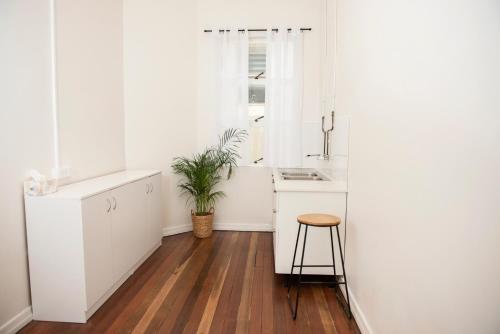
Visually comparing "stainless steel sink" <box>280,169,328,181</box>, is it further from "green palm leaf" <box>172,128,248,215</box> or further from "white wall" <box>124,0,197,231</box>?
"white wall" <box>124,0,197,231</box>

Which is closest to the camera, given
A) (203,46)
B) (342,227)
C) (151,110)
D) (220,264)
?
(342,227)

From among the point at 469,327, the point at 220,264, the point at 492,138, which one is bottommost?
the point at 220,264

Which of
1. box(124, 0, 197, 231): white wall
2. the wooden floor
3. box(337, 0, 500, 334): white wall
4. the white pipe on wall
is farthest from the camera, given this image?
box(124, 0, 197, 231): white wall

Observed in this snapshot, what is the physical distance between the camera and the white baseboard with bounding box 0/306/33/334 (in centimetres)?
211

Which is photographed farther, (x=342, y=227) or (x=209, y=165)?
(x=209, y=165)

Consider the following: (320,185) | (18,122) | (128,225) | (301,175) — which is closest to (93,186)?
(128,225)

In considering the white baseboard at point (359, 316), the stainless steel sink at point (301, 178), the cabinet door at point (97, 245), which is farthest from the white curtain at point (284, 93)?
the cabinet door at point (97, 245)

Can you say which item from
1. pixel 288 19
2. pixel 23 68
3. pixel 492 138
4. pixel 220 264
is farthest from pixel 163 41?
pixel 492 138

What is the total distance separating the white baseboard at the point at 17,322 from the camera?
2.11 meters

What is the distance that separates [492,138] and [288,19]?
12.9 ft

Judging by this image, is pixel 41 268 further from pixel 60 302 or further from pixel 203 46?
pixel 203 46

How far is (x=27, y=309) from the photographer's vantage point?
2.31 m

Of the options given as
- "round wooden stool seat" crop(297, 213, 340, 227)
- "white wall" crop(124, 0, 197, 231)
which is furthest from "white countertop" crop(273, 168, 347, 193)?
"white wall" crop(124, 0, 197, 231)

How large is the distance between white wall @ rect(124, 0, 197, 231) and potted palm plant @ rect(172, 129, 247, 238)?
18 centimetres
